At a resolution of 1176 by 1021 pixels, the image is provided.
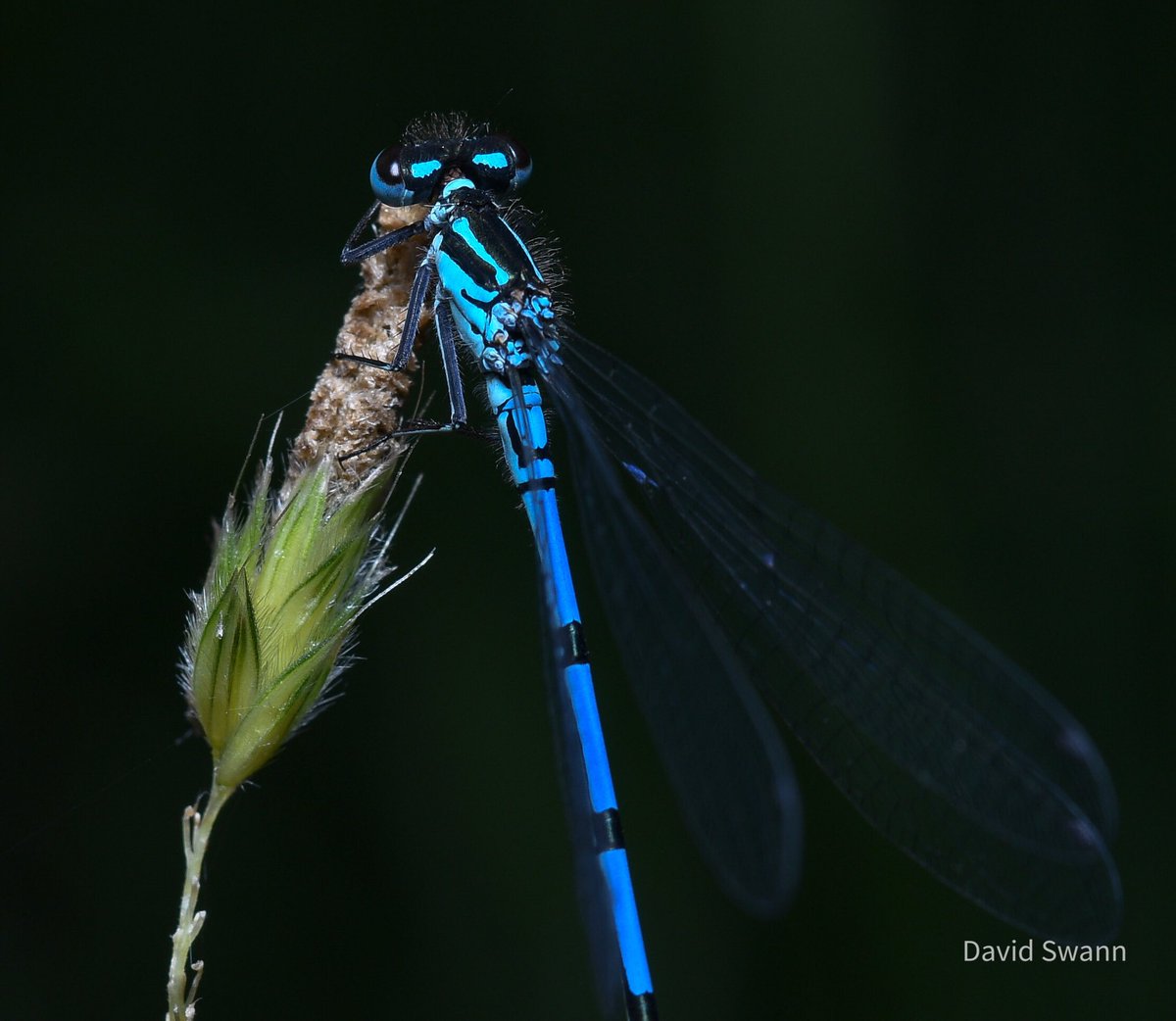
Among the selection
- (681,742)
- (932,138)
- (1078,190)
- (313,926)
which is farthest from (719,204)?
(313,926)

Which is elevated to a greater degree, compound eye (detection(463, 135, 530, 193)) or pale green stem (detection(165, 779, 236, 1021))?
compound eye (detection(463, 135, 530, 193))

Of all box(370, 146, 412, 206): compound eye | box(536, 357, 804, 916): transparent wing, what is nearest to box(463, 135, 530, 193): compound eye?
box(370, 146, 412, 206): compound eye

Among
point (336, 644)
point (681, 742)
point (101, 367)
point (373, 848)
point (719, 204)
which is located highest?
point (719, 204)

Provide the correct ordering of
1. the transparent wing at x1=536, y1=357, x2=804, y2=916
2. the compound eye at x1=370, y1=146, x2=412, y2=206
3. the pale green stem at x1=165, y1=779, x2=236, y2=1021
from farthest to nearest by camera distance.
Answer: the compound eye at x1=370, y1=146, x2=412, y2=206 → the transparent wing at x1=536, y1=357, x2=804, y2=916 → the pale green stem at x1=165, y1=779, x2=236, y2=1021

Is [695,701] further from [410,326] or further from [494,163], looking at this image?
[494,163]

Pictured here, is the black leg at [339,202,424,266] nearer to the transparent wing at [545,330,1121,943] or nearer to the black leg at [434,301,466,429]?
the black leg at [434,301,466,429]

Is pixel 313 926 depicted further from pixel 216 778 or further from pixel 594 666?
pixel 216 778

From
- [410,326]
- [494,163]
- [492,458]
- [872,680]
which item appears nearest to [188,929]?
[410,326]
